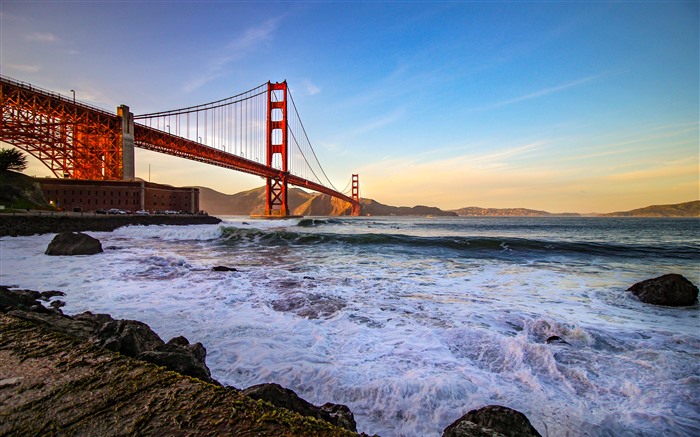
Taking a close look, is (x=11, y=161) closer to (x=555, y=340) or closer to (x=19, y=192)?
(x=19, y=192)

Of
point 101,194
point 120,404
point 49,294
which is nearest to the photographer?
point 120,404

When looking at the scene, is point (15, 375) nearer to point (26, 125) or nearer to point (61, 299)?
point (61, 299)

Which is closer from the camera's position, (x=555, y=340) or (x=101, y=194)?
(x=555, y=340)

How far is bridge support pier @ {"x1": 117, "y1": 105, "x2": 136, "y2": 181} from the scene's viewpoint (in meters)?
37.8

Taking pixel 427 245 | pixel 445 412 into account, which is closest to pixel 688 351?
pixel 445 412

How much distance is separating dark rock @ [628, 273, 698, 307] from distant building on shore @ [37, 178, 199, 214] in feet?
147

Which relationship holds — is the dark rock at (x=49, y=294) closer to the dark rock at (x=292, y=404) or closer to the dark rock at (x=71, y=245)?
the dark rock at (x=292, y=404)

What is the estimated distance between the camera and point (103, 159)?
39.8m

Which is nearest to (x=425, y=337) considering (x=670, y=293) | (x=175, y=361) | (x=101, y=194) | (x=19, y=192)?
(x=175, y=361)

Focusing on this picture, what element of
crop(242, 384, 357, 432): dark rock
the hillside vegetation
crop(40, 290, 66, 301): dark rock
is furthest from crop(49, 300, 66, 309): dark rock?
the hillside vegetation

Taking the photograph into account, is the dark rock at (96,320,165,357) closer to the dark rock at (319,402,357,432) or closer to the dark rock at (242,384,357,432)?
the dark rock at (242,384,357,432)

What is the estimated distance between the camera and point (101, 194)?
3659cm

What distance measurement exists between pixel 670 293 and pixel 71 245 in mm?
16744

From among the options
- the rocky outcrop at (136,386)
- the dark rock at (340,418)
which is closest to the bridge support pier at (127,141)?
the rocky outcrop at (136,386)
